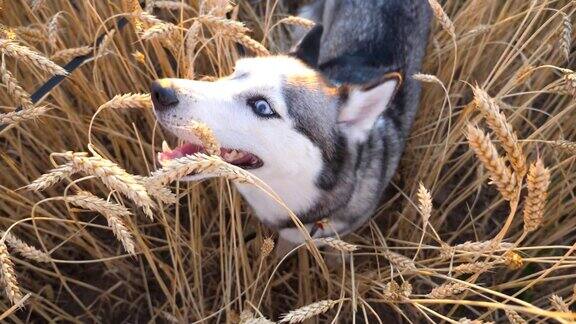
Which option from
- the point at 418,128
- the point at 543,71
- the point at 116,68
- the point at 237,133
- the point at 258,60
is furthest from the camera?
the point at 418,128

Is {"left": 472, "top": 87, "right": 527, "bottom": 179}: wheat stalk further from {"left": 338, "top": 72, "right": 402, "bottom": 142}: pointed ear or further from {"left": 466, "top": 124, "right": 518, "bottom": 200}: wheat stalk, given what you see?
{"left": 338, "top": 72, "right": 402, "bottom": 142}: pointed ear

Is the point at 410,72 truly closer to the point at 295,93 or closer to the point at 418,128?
the point at 418,128

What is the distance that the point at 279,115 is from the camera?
A: 2033mm

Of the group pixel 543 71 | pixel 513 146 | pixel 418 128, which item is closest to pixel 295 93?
pixel 513 146

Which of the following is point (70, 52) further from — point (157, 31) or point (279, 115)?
point (279, 115)

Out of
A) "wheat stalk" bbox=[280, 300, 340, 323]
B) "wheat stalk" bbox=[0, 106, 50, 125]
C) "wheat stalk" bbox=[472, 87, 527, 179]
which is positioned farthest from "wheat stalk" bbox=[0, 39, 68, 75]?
"wheat stalk" bbox=[472, 87, 527, 179]

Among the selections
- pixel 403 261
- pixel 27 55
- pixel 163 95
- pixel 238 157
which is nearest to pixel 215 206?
pixel 238 157

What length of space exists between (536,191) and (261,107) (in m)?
0.94

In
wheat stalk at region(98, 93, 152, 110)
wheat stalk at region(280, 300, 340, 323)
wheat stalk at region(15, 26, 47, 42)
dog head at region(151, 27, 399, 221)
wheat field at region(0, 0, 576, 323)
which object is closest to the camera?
wheat stalk at region(280, 300, 340, 323)

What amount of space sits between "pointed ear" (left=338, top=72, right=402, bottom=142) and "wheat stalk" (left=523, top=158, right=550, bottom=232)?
66 cm

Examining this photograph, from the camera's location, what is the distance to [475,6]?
110 inches

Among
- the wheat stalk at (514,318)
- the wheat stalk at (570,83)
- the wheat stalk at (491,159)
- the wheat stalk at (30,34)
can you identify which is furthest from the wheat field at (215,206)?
the wheat stalk at (491,159)

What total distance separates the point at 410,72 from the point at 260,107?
1062 millimetres

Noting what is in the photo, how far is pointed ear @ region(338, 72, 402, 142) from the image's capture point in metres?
2.00
